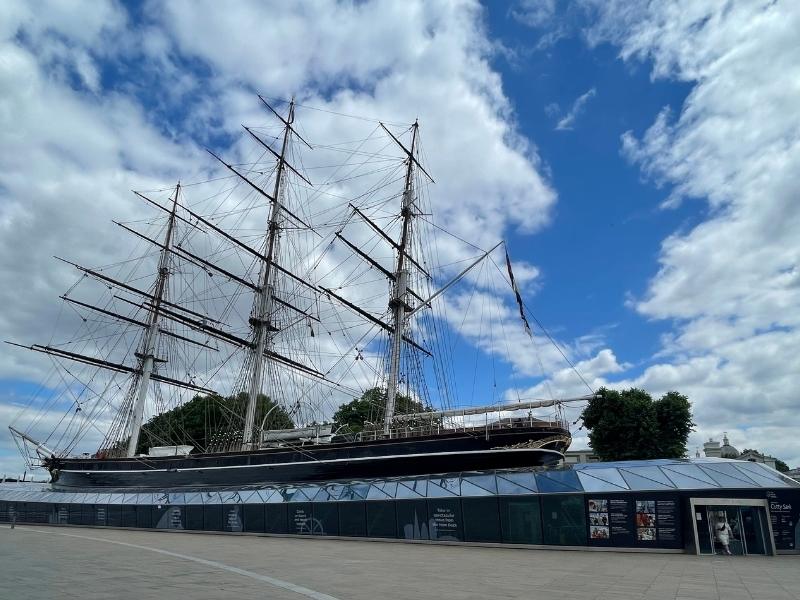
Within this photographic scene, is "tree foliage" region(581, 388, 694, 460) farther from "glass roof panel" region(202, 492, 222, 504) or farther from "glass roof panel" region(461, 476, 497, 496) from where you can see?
"glass roof panel" region(202, 492, 222, 504)

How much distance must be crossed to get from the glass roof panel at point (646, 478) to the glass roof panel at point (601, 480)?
0.25 metres

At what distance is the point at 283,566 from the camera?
1512 centimetres

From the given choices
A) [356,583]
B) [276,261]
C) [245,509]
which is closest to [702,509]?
[356,583]

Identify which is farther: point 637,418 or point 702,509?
point 637,418

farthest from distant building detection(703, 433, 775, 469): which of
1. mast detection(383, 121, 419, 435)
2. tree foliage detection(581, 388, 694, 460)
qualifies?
mast detection(383, 121, 419, 435)

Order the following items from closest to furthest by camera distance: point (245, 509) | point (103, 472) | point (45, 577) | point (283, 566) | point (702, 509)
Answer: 1. point (45, 577)
2. point (283, 566)
3. point (702, 509)
4. point (245, 509)
5. point (103, 472)

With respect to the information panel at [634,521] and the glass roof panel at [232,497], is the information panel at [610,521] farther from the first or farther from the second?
the glass roof panel at [232,497]

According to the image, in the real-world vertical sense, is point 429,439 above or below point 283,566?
above

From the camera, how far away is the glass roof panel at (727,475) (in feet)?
61.5

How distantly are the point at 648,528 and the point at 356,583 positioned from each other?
11864mm

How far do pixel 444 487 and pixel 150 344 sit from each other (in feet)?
142

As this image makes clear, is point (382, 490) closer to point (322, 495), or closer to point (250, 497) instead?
point (322, 495)

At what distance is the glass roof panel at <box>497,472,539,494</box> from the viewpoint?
2172 cm

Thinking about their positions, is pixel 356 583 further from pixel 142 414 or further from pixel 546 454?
pixel 142 414
